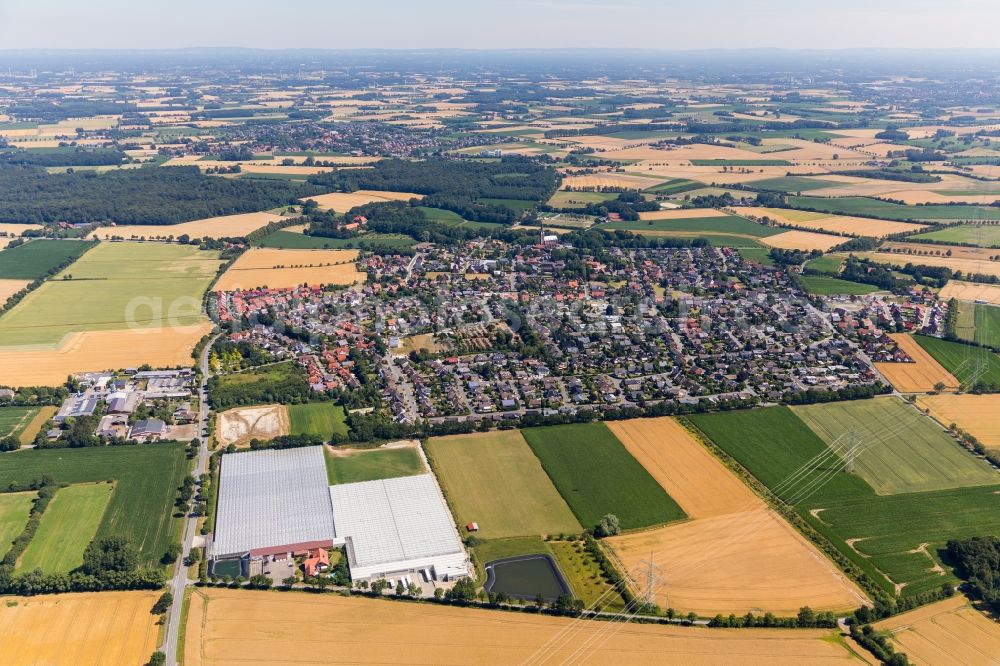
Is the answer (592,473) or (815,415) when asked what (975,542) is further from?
(592,473)

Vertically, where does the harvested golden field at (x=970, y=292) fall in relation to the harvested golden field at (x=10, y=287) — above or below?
below

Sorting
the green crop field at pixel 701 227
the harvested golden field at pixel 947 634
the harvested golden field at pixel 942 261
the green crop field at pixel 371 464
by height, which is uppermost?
the green crop field at pixel 701 227

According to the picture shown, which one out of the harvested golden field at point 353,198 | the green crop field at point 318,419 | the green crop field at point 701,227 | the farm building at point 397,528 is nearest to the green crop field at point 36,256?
the harvested golden field at point 353,198

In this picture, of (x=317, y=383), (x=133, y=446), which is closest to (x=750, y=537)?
(x=317, y=383)

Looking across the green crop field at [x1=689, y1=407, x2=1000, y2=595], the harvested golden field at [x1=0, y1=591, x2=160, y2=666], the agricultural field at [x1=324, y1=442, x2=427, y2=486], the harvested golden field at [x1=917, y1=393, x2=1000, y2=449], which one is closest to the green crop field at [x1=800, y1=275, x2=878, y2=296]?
the harvested golden field at [x1=917, y1=393, x2=1000, y2=449]

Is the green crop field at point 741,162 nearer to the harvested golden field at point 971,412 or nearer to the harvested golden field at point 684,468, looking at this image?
the harvested golden field at point 971,412

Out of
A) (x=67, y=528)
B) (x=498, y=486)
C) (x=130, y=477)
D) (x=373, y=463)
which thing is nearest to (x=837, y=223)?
(x=498, y=486)
